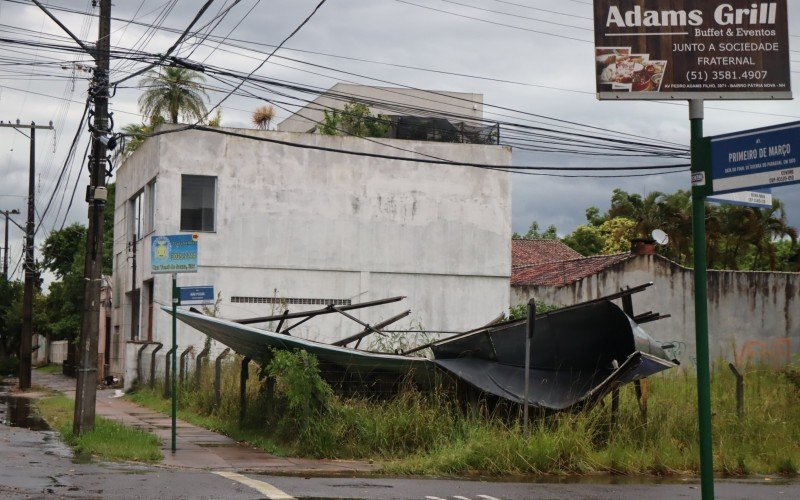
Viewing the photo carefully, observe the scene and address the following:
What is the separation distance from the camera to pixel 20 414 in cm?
2423

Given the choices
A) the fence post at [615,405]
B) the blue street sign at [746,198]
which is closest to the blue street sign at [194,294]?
the fence post at [615,405]

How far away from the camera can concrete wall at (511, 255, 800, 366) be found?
102 ft

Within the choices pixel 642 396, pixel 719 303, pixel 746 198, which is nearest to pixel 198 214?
pixel 719 303

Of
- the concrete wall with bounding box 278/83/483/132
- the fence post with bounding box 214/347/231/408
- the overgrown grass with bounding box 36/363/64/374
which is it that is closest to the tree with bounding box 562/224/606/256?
the concrete wall with bounding box 278/83/483/132

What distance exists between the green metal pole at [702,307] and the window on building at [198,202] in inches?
1043

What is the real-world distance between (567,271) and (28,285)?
18914 millimetres

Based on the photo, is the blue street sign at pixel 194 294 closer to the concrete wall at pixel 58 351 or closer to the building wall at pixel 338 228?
the building wall at pixel 338 228

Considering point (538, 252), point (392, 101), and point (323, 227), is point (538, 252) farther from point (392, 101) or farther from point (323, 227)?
Result: point (323, 227)

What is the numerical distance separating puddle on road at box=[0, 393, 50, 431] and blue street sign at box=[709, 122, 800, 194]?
54.9 feet

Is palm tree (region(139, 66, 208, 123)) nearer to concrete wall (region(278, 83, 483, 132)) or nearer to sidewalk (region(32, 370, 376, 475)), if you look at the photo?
concrete wall (region(278, 83, 483, 132))

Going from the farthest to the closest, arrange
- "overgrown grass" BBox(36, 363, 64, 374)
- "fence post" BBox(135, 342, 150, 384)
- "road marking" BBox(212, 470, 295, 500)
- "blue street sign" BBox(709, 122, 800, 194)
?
"overgrown grass" BBox(36, 363, 64, 374), "fence post" BBox(135, 342, 150, 384), "road marking" BBox(212, 470, 295, 500), "blue street sign" BBox(709, 122, 800, 194)

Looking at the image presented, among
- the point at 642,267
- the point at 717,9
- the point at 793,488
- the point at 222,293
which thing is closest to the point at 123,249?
the point at 222,293

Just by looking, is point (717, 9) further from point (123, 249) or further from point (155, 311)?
point (123, 249)

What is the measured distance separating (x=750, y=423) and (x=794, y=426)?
1045 millimetres
